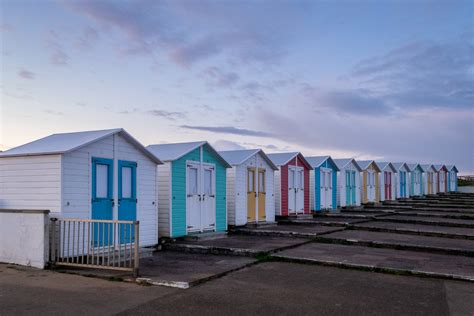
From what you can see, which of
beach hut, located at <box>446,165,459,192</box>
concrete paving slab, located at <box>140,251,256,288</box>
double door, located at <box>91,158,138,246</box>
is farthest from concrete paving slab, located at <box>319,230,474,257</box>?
beach hut, located at <box>446,165,459,192</box>

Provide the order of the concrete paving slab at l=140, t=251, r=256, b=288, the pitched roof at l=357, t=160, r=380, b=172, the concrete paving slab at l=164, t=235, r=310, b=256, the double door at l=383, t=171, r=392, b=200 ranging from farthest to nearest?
the double door at l=383, t=171, r=392, b=200, the pitched roof at l=357, t=160, r=380, b=172, the concrete paving slab at l=164, t=235, r=310, b=256, the concrete paving slab at l=140, t=251, r=256, b=288

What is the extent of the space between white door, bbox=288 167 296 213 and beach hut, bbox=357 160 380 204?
31.3 ft

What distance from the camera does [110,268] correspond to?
9500mm

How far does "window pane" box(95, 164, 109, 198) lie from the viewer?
467 inches

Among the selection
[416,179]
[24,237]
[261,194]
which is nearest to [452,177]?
[416,179]

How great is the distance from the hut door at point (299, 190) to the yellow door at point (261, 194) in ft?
11.6

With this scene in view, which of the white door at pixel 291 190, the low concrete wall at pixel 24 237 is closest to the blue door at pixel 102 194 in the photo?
the low concrete wall at pixel 24 237

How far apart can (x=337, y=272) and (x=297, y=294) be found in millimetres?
2570

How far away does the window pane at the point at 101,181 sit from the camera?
38.9ft

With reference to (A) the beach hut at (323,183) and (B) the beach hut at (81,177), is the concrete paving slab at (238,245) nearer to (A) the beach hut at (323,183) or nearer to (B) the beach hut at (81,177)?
(B) the beach hut at (81,177)

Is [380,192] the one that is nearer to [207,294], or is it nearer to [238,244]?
[238,244]

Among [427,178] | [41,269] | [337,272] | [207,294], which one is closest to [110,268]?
[41,269]

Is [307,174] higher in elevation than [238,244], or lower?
higher

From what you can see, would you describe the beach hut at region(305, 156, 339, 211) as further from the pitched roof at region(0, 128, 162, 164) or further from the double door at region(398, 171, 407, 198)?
the pitched roof at region(0, 128, 162, 164)
